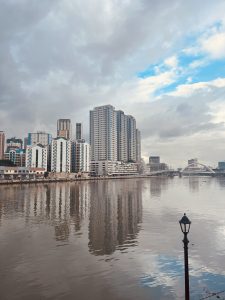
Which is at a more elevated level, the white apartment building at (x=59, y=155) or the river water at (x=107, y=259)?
the white apartment building at (x=59, y=155)

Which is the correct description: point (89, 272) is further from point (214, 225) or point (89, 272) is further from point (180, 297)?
point (214, 225)

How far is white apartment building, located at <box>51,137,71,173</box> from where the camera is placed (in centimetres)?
18850

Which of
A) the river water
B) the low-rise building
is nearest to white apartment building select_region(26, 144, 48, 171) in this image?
the low-rise building

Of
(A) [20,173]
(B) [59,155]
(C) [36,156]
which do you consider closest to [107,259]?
(A) [20,173]

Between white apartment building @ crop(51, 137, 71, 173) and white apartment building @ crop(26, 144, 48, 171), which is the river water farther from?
white apartment building @ crop(51, 137, 71, 173)

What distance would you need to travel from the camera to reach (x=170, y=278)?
1611 centimetres

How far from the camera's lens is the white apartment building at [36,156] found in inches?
7151

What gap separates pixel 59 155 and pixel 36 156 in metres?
15.1

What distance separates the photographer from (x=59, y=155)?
190375 mm

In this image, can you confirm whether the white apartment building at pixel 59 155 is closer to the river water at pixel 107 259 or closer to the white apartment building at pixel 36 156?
the white apartment building at pixel 36 156

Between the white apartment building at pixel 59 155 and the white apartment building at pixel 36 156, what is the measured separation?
5790 mm

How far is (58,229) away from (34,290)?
1470cm

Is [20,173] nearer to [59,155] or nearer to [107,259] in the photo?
[59,155]

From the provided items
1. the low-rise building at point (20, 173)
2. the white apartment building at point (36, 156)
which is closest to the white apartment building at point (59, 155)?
the white apartment building at point (36, 156)
